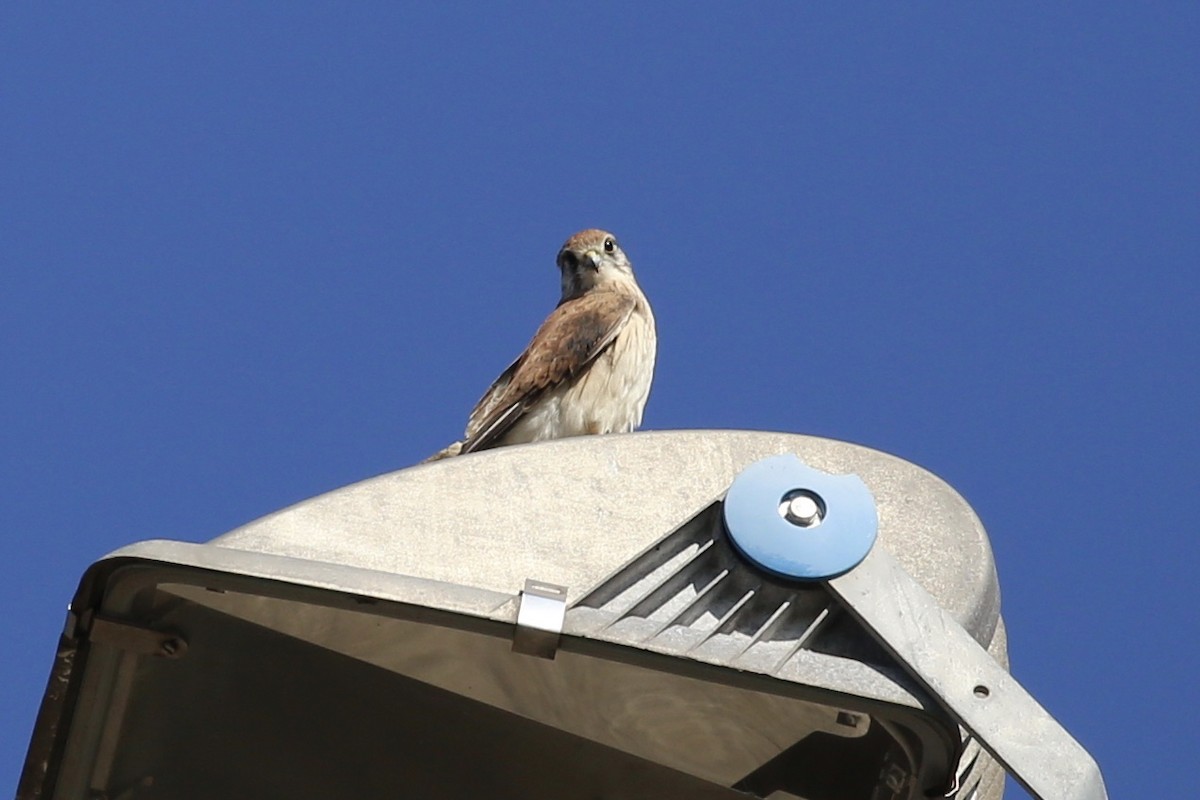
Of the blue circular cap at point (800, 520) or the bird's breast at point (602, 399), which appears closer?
the blue circular cap at point (800, 520)

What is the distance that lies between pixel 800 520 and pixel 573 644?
0.90ft

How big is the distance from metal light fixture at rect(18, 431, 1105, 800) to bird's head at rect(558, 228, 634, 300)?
4.77m

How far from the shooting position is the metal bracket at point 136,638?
177cm

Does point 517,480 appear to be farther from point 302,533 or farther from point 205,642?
point 205,642

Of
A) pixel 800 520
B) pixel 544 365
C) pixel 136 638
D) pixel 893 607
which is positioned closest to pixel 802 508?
pixel 800 520

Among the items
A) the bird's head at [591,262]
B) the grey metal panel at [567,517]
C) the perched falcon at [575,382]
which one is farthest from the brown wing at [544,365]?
the grey metal panel at [567,517]

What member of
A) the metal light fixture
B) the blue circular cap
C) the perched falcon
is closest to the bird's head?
the perched falcon

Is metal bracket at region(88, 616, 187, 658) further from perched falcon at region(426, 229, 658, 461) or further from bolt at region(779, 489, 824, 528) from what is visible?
perched falcon at region(426, 229, 658, 461)

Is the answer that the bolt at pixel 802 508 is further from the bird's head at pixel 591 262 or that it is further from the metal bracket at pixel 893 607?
the bird's head at pixel 591 262

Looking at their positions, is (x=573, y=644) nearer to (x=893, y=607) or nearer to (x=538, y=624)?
(x=538, y=624)

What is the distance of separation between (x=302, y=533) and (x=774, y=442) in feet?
1.87

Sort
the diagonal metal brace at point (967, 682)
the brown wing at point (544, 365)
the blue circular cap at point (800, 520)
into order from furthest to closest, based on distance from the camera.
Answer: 1. the brown wing at point (544, 365)
2. the blue circular cap at point (800, 520)
3. the diagonal metal brace at point (967, 682)

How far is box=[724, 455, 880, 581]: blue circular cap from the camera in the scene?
183cm

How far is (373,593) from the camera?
1.68m
